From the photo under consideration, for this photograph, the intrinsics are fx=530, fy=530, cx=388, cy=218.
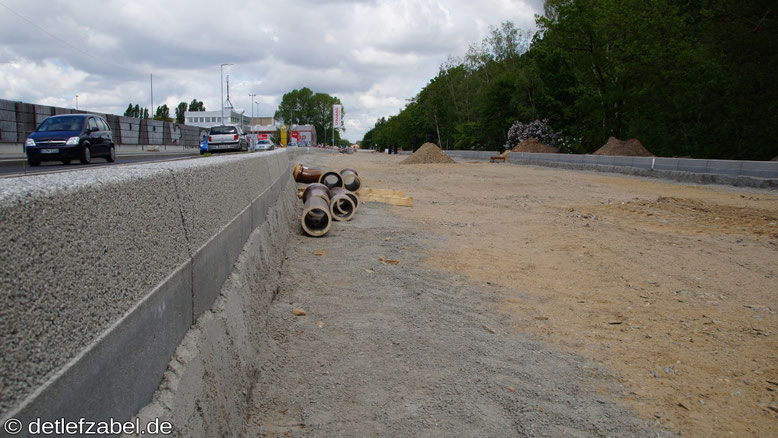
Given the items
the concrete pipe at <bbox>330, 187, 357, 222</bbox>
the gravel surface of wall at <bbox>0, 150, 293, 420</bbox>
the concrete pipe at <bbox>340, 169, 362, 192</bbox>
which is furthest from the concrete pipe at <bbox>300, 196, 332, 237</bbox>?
the gravel surface of wall at <bbox>0, 150, 293, 420</bbox>

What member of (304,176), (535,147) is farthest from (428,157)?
(304,176)

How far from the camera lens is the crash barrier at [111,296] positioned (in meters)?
1.31

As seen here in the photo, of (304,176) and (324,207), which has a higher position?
A: (304,176)

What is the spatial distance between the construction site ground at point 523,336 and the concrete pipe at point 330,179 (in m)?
4.74

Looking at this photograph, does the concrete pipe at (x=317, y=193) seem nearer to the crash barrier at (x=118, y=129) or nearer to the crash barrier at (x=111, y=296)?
the crash barrier at (x=111, y=296)

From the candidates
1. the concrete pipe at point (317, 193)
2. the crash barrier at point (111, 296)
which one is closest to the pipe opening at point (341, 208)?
the concrete pipe at point (317, 193)

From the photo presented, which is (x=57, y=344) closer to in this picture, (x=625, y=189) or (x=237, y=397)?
(x=237, y=397)

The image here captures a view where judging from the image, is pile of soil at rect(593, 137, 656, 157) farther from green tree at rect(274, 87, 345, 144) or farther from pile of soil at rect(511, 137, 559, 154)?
green tree at rect(274, 87, 345, 144)

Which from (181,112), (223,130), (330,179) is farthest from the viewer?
(181,112)

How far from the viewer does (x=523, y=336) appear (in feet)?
15.4

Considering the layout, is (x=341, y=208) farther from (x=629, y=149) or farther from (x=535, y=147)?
(x=535, y=147)

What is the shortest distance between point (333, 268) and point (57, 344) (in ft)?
17.2

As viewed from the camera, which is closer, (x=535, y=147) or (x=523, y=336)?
(x=523, y=336)

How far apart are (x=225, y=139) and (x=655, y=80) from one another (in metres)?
27.1
